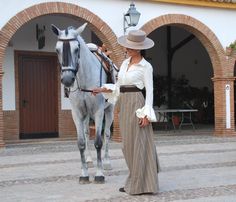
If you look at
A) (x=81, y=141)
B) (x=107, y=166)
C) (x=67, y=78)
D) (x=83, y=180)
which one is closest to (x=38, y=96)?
(x=107, y=166)

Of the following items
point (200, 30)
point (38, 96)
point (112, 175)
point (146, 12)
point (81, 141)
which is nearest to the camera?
point (81, 141)

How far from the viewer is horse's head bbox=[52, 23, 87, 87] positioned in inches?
254

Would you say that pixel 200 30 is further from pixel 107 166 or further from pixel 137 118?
pixel 137 118

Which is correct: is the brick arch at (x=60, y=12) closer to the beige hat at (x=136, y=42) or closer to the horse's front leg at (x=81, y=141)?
the horse's front leg at (x=81, y=141)

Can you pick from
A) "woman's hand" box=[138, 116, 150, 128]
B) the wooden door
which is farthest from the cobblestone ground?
the wooden door

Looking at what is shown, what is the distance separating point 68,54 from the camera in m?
6.55

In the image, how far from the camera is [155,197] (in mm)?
6312

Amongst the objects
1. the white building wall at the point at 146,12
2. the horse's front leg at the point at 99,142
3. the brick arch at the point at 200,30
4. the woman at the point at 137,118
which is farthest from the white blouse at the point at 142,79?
the brick arch at the point at 200,30

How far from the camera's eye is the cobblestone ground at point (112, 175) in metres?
6.44

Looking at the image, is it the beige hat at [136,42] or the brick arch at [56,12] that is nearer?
the beige hat at [136,42]

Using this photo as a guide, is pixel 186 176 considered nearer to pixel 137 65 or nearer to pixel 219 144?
pixel 137 65

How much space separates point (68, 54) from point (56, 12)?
6.46m

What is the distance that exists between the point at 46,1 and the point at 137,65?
6858 mm

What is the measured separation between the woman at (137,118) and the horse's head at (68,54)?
0.64 meters
